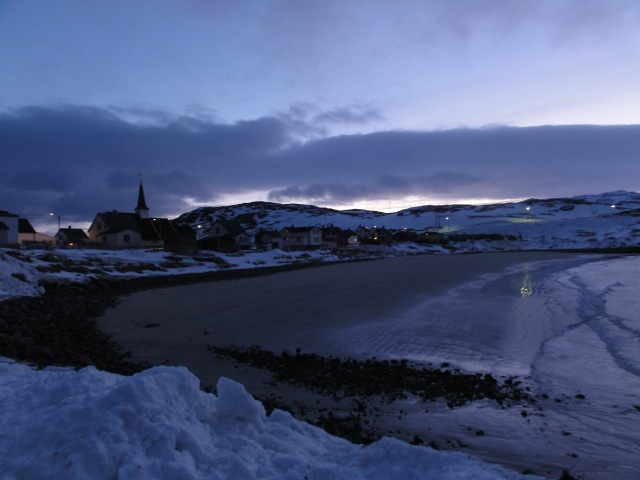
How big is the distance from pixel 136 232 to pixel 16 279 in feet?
177

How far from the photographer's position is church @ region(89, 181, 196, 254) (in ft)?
225

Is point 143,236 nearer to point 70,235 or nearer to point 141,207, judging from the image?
point 141,207

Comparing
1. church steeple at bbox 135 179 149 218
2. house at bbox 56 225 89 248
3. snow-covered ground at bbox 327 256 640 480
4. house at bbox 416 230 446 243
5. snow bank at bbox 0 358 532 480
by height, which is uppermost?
church steeple at bbox 135 179 149 218

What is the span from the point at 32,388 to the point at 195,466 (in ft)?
10.5

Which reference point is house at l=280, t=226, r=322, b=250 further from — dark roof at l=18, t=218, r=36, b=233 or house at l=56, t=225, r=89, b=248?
dark roof at l=18, t=218, r=36, b=233

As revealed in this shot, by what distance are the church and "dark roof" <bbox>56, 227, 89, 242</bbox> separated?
13613 mm

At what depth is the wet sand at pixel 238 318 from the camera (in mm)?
10953

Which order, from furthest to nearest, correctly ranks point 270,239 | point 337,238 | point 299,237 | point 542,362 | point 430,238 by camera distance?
point 430,238 → point 337,238 → point 299,237 → point 270,239 → point 542,362

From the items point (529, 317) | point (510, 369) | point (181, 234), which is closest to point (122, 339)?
point (510, 369)

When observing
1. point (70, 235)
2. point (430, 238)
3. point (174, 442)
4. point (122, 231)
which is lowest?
point (174, 442)

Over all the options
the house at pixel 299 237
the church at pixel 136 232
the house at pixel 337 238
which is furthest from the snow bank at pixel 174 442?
the house at pixel 299 237

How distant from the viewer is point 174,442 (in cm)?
426

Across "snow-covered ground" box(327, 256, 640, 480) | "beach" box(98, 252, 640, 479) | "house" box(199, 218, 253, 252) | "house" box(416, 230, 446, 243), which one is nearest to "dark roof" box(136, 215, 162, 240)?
"house" box(199, 218, 253, 252)

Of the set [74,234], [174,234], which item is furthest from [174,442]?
[74,234]
